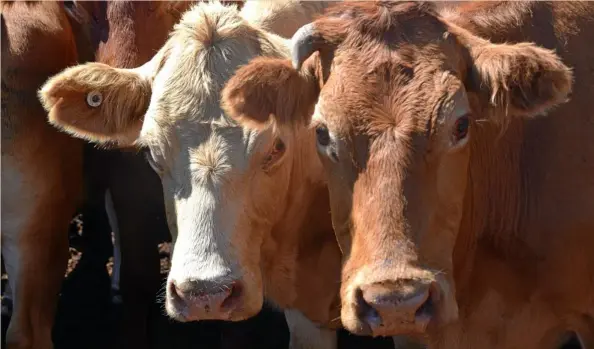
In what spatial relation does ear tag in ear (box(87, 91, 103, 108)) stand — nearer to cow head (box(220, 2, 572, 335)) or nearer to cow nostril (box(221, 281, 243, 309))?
cow head (box(220, 2, 572, 335))

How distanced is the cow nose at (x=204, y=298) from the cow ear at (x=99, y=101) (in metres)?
1.04

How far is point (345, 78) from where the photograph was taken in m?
4.14

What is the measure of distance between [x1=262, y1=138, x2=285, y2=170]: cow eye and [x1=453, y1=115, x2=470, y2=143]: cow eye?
96 centimetres

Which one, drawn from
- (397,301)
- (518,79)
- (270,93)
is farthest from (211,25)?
(397,301)

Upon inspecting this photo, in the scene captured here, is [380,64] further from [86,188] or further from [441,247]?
[86,188]

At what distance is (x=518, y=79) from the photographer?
4125mm

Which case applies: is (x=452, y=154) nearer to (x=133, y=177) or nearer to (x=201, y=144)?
(x=201, y=144)

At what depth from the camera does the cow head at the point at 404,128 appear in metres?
3.85

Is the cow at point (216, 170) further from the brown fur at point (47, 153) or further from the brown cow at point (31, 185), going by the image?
the brown cow at point (31, 185)

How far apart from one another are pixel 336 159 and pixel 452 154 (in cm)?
48

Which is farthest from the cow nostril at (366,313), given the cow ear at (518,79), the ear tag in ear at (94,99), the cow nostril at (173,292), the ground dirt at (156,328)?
the ground dirt at (156,328)

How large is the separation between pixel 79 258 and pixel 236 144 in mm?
4093

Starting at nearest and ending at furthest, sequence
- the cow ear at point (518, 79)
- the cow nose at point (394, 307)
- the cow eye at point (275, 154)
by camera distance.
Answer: the cow nose at point (394, 307) → the cow ear at point (518, 79) → the cow eye at point (275, 154)

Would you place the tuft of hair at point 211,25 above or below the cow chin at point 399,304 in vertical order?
above
